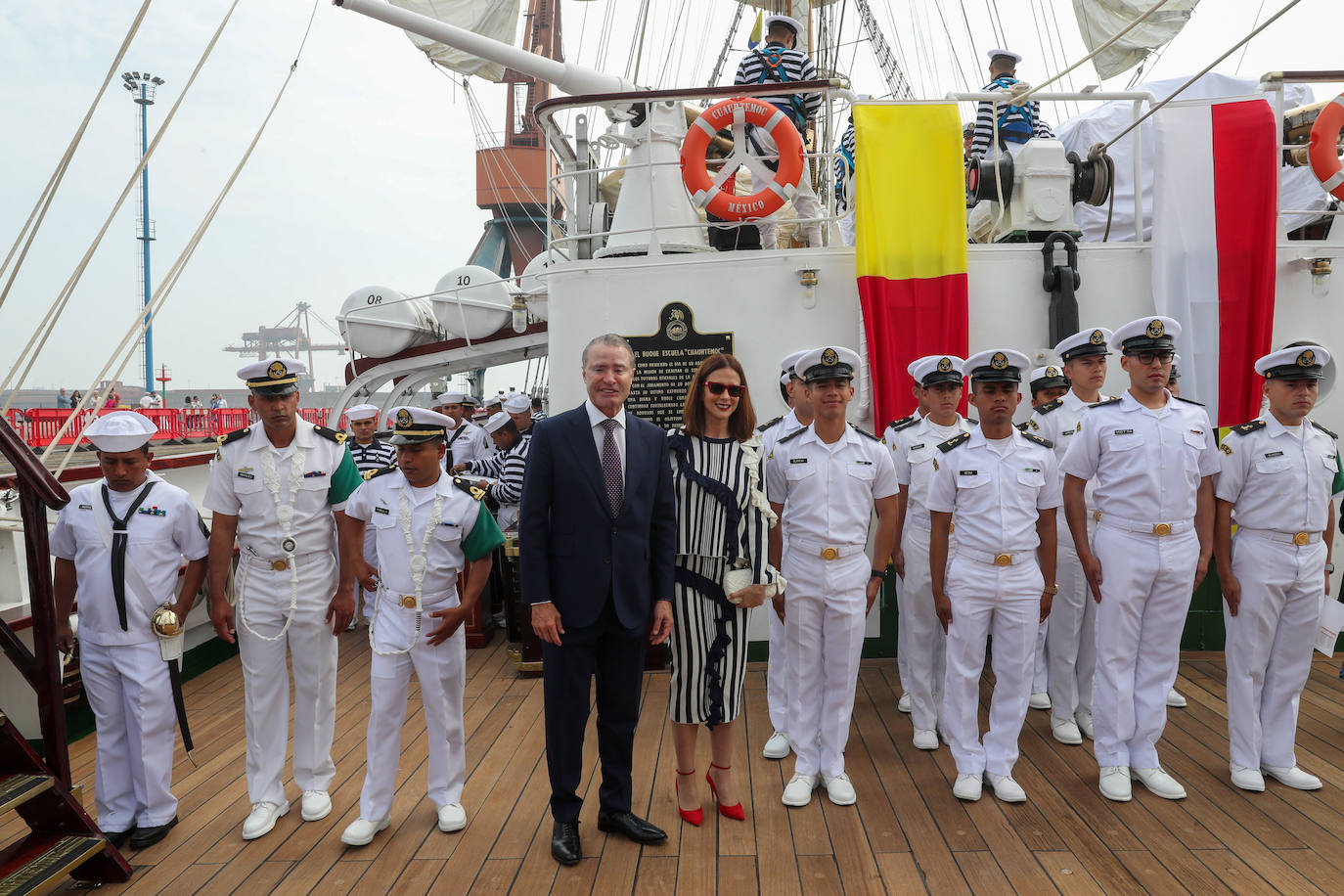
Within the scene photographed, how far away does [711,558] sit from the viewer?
3.12m

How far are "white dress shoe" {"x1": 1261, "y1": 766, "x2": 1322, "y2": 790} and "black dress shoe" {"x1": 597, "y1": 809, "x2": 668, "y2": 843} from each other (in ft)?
8.52

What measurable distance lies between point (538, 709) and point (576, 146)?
12.9ft

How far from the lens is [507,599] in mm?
5668

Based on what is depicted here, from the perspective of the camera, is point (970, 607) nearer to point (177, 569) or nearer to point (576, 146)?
point (177, 569)

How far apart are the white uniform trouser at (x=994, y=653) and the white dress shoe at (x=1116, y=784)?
0.37 meters

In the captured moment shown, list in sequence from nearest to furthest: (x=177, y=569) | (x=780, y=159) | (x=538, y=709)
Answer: (x=177, y=569) → (x=538, y=709) → (x=780, y=159)

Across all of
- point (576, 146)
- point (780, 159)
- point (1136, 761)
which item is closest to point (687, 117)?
point (576, 146)

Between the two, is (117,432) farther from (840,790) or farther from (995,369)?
(995,369)

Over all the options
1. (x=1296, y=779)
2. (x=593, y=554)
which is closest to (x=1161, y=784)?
(x=1296, y=779)

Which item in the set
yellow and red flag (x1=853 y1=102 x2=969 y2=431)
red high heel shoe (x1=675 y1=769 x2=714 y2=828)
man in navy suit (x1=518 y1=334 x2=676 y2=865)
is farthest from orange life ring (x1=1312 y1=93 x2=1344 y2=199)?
red high heel shoe (x1=675 y1=769 x2=714 y2=828)

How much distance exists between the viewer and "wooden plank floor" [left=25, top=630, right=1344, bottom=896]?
113 inches

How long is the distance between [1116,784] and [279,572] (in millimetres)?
3457

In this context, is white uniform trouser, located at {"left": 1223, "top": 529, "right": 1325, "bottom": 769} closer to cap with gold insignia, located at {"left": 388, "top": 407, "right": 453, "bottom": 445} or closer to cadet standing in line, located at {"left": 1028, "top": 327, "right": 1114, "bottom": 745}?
cadet standing in line, located at {"left": 1028, "top": 327, "right": 1114, "bottom": 745}

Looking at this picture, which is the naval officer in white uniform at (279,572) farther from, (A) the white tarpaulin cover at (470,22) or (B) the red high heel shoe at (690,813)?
(A) the white tarpaulin cover at (470,22)
